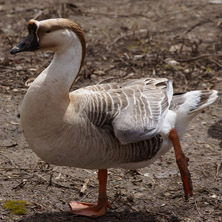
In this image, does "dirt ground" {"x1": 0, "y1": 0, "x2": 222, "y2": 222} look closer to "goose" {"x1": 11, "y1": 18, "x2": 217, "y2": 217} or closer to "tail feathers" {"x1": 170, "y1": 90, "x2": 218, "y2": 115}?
"goose" {"x1": 11, "y1": 18, "x2": 217, "y2": 217}

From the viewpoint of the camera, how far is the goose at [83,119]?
11.5 ft

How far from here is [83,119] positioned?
3.64 metres

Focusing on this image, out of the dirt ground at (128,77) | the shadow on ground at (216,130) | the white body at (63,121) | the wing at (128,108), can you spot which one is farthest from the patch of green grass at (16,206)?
the shadow on ground at (216,130)

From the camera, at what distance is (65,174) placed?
181 inches

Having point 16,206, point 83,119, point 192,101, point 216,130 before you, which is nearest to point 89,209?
point 16,206

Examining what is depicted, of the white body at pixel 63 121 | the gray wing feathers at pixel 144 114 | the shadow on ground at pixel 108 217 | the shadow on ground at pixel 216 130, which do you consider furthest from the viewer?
the shadow on ground at pixel 216 130

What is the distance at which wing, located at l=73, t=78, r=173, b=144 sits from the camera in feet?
12.1

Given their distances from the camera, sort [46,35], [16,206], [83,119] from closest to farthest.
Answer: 1. [46,35]
2. [83,119]
3. [16,206]

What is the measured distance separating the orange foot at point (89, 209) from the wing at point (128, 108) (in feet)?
2.32

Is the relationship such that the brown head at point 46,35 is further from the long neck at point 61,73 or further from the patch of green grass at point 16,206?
the patch of green grass at point 16,206

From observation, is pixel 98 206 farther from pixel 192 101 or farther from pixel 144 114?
pixel 192 101

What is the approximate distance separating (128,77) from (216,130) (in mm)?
1581

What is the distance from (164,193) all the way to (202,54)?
3376 mm

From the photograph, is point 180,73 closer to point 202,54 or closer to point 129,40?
point 202,54
